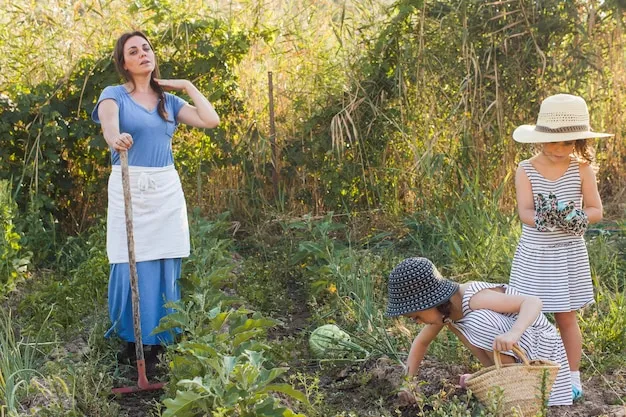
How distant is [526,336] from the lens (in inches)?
139

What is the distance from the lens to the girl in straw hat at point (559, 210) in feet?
12.5

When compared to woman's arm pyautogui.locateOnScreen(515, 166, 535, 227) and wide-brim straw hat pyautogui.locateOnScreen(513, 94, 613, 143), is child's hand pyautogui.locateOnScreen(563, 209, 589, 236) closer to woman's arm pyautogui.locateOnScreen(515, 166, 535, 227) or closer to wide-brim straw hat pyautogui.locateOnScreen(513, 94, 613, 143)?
woman's arm pyautogui.locateOnScreen(515, 166, 535, 227)

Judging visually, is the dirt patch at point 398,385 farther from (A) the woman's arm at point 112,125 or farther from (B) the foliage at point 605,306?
(A) the woman's arm at point 112,125

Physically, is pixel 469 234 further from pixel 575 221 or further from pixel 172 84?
pixel 172 84

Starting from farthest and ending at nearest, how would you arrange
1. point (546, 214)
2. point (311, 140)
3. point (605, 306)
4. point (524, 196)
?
point (311, 140)
point (605, 306)
point (524, 196)
point (546, 214)

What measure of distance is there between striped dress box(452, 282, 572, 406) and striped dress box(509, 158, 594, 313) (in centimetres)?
23

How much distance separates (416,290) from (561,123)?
1.02 metres

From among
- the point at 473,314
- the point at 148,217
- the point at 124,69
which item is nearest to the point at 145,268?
the point at 148,217

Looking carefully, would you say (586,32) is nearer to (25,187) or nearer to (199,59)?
(199,59)

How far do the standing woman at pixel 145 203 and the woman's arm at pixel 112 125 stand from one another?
3cm

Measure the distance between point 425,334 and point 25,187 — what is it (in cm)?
424

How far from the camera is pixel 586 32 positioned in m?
6.51

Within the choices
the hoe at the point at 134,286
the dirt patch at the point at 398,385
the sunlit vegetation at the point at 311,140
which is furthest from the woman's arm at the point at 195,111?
the dirt patch at the point at 398,385

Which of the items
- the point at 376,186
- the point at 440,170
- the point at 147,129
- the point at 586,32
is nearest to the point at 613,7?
the point at 586,32
